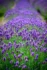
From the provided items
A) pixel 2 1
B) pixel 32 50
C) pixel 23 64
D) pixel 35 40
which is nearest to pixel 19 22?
pixel 35 40

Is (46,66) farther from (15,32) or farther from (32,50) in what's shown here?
(15,32)

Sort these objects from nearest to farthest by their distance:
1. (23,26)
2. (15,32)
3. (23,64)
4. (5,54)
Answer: (23,64) → (5,54) → (15,32) → (23,26)

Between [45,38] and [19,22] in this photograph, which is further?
[19,22]

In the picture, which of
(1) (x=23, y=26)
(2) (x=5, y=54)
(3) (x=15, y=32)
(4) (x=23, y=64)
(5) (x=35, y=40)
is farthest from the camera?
(1) (x=23, y=26)

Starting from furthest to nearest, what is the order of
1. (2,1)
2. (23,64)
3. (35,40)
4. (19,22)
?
(2,1), (19,22), (35,40), (23,64)

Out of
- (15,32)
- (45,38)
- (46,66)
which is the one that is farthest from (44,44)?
(15,32)

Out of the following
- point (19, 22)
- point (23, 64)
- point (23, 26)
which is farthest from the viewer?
point (19, 22)

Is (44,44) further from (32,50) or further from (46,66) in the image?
(46,66)

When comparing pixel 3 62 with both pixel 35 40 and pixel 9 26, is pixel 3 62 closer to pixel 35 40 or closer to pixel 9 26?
pixel 35 40

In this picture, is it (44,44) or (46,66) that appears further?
(44,44)
